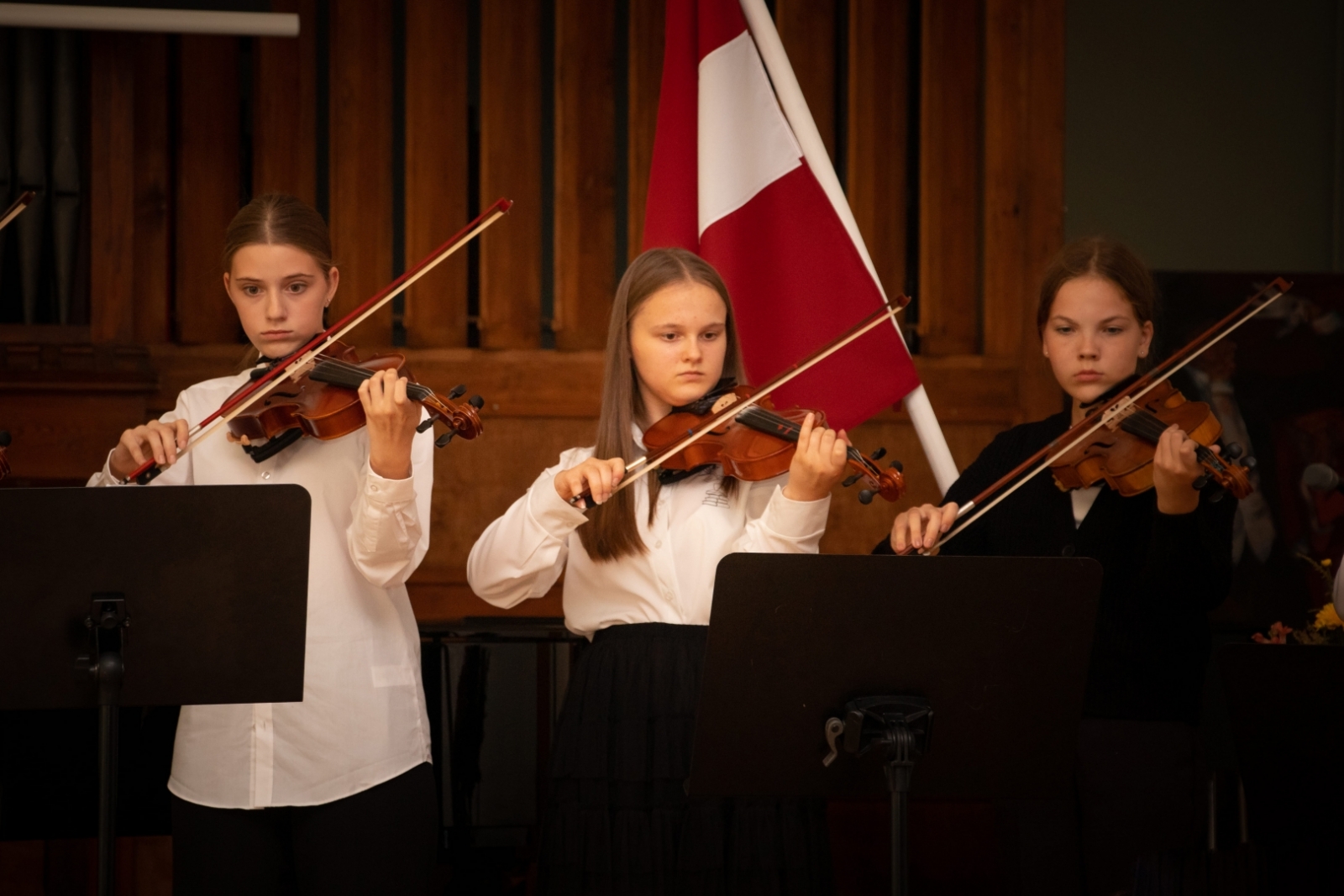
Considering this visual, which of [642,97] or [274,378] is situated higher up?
[642,97]

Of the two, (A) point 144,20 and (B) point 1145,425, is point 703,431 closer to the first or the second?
(B) point 1145,425

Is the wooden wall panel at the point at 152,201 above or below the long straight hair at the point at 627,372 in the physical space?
above

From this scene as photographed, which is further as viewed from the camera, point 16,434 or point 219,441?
point 16,434

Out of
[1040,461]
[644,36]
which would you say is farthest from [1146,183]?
[1040,461]

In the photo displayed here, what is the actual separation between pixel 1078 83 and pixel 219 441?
107 inches

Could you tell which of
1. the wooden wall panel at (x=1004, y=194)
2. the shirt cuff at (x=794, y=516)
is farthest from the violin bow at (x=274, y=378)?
the wooden wall panel at (x=1004, y=194)

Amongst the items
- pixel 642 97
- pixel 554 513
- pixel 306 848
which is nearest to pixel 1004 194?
pixel 642 97

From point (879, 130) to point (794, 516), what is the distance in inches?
67.7

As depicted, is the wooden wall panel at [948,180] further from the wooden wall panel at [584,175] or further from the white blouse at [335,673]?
the white blouse at [335,673]

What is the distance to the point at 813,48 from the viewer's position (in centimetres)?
340

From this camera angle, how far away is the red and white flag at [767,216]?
9.86ft

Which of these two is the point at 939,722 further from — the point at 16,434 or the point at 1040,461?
the point at 16,434

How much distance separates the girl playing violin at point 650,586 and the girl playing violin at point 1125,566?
262 mm

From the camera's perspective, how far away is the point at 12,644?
63.5 inches
